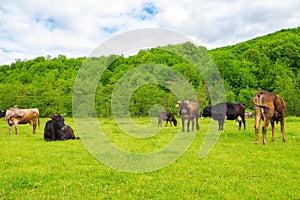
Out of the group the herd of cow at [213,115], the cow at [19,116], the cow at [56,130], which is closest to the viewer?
the herd of cow at [213,115]

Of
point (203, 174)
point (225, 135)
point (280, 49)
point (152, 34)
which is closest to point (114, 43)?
point (152, 34)

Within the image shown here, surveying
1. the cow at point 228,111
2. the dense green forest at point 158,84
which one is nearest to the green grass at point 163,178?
the cow at point 228,111

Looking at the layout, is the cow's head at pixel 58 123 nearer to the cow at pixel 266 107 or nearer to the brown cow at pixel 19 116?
the brown cow at pixel 19 116

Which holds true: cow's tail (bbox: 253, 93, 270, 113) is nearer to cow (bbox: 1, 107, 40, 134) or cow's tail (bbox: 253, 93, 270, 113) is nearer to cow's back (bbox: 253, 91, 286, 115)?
cow's back (bbox: 253, 91, 286, 115)

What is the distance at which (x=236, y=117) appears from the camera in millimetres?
19938

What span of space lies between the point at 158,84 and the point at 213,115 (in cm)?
2945

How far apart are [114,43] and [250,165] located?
6760mm

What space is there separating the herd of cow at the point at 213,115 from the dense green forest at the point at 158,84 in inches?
748

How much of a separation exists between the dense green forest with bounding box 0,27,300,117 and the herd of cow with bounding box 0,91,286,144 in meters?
19.0

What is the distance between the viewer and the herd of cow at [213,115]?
40.9 ft

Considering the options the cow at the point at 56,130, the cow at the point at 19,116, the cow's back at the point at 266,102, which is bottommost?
the cow at the point at 56,130

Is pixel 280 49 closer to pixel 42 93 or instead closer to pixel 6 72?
pixel 42 93

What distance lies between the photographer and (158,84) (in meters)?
48.9

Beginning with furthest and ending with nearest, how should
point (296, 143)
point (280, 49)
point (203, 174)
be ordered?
point (280, 49), point (296, 143), point (203, 174)
